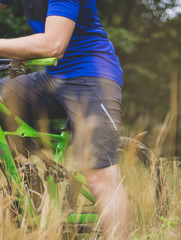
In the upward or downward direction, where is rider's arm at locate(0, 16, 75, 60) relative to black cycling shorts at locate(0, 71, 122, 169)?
upward

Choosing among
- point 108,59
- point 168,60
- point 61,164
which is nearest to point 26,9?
point 108,59

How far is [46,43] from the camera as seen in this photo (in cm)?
153

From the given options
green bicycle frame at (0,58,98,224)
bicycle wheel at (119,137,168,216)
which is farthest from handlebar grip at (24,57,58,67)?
bicycle wheel at (119,137,168,216)

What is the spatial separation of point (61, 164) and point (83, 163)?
348mm

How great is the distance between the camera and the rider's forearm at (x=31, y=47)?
1.53 meters

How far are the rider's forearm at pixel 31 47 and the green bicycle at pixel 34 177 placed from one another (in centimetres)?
8

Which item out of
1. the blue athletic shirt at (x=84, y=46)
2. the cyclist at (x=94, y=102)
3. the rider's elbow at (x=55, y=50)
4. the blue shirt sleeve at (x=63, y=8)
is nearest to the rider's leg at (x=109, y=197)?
the cyclist at (x=94, y=102)

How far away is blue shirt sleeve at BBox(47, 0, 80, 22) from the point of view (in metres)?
1.52

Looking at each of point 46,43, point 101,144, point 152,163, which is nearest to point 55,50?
point 46,43

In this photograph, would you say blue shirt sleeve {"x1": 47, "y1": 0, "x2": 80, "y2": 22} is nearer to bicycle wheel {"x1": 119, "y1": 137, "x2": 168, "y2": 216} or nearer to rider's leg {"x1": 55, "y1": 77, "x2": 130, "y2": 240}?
rider's leg {"x1": 55, "y1": 77, "x2": 130, "y2": 240}

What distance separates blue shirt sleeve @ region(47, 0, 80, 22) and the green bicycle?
0.96ft

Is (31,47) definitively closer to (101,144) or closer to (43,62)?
(43,62)

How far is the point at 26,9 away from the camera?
1.76 m

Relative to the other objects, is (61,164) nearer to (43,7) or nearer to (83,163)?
(83,163)
